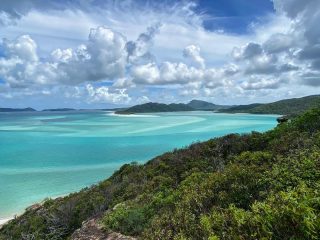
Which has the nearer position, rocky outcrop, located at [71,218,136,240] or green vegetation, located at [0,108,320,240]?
green vegetation, located at [0,108,320,240]

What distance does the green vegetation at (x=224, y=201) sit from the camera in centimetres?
472

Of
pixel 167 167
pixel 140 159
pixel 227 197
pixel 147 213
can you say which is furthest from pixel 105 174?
pixel 227 197

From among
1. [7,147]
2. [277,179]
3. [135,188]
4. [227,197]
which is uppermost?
[277,179]

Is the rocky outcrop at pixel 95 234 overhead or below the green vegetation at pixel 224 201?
below

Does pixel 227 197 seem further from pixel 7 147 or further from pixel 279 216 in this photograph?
pixel 7 147

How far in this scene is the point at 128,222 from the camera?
9.41 m

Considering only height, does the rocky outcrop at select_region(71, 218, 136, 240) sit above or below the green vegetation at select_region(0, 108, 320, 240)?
below

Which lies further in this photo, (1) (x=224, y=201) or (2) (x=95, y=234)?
(2) (x=95, y=234)

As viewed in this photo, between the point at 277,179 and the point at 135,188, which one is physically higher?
the point at 277,179

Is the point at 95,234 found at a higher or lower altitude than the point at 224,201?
lower

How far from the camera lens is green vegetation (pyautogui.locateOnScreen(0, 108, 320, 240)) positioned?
472cm

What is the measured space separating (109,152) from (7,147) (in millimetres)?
23181

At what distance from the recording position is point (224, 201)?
7.55 m

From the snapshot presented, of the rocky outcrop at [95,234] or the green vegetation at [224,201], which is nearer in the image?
the green vegetation at [224,201]
